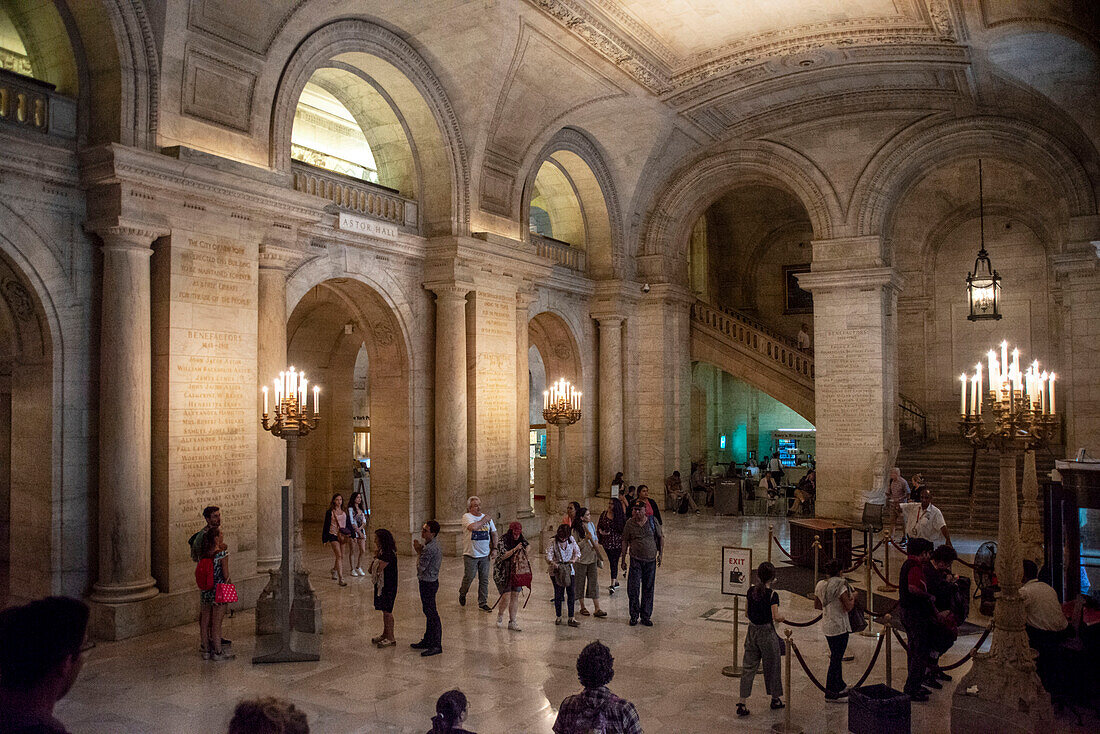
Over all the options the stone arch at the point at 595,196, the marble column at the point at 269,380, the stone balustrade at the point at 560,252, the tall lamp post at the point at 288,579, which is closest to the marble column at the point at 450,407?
the marble column at the point at 269,380

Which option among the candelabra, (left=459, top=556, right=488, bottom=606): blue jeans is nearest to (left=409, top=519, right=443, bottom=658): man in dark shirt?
(left=459, top=556, right=488, bottom=606): blue jeans

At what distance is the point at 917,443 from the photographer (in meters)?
20.5

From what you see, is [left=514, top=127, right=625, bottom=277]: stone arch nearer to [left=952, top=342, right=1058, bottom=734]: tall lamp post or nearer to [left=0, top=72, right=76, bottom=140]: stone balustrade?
[left=0, top=72, right=76, bottom=140]: stone balustrade

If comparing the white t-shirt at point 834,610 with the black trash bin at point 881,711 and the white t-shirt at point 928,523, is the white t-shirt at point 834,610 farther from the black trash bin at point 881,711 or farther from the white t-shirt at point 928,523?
the white t-shirt at point 928,523

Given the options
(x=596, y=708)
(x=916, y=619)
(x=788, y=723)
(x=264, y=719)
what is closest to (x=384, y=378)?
(x=788, y=723)

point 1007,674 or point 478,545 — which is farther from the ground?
point 478,545

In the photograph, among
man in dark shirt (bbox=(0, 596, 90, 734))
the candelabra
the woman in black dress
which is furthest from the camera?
the candelabra

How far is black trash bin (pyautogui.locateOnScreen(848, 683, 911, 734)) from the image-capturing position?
19.1 feet

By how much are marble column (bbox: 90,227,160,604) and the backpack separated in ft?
4.30

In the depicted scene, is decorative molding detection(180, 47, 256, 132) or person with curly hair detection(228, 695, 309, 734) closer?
person with curly hair detection(228, 695, 309, 734)

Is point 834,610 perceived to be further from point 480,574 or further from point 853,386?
point 853,386

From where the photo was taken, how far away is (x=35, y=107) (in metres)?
8.77

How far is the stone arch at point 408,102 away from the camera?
10.9 m

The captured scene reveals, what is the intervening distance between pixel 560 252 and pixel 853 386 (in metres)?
6.97
